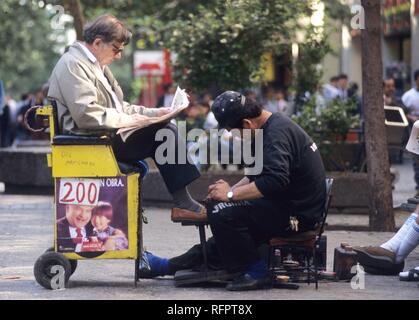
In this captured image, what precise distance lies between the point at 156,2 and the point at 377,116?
14.3 meters

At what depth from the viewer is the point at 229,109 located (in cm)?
795

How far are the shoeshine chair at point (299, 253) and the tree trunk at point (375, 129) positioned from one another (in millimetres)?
3800

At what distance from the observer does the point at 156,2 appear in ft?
84.9

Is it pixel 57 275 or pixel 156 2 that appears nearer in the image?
pixel 57 275

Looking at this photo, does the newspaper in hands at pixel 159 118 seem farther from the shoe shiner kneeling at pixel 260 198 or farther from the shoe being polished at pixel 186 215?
the shoe being polished at pixel 186 215

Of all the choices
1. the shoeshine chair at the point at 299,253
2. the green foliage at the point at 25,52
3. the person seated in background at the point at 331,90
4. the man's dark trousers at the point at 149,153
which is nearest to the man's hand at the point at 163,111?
the man's dark trousers at the point at 149,153

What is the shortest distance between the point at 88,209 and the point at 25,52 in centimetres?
5669

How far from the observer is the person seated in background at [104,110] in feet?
26.3

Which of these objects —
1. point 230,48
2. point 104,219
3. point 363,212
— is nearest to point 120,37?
point 104,219

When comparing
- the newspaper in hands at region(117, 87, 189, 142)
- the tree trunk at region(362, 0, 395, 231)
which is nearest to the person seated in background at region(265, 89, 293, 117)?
the tree trunk at region(362, 0, 395, 231)

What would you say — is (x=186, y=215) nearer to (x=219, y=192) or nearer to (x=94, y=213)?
(x=219, y=192)
